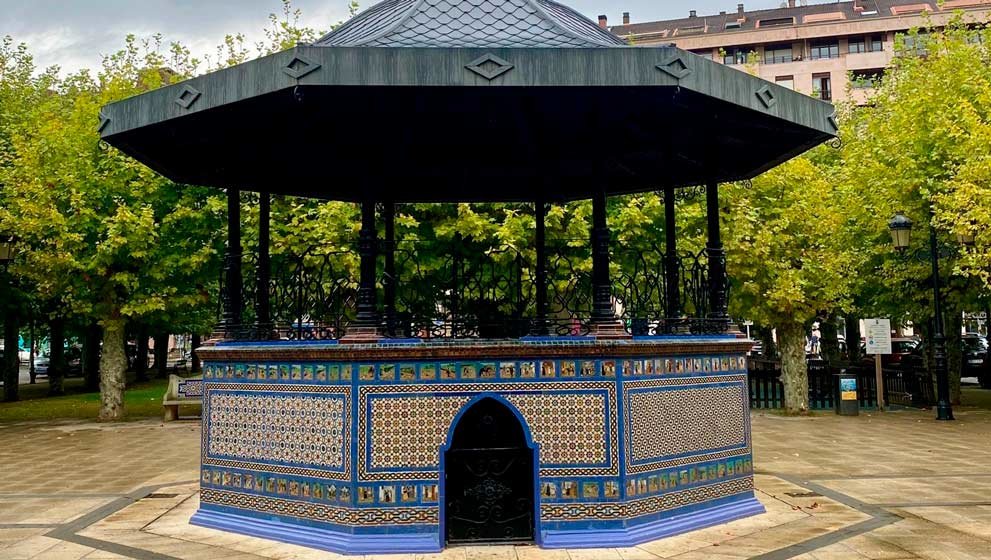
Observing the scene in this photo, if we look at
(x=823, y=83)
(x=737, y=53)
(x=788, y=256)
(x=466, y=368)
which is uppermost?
(x=737, y=53)

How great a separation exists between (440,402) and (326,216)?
11.3 meters

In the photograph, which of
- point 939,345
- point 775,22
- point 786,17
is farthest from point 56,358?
point 786,17

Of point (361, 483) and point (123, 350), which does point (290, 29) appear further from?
point (361, 483)

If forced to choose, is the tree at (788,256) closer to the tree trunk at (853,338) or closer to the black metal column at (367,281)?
the tree trunk at (853,338)

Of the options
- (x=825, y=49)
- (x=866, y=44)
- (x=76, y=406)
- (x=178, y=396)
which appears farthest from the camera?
(x=825, y=49)

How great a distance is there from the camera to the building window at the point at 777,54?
5875 cm

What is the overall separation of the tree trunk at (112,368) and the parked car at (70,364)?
98.3 ft

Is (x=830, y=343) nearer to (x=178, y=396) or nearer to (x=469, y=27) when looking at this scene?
(x=178, y=396)

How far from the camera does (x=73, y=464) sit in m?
14.2

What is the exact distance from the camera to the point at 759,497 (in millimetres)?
9914

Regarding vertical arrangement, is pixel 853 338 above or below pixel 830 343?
above

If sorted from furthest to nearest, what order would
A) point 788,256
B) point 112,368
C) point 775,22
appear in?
point 775,22
point 112,368
point 788,256

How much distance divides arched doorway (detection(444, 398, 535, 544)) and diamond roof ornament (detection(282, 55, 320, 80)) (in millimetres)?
3394

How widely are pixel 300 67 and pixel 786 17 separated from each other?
215 feet
